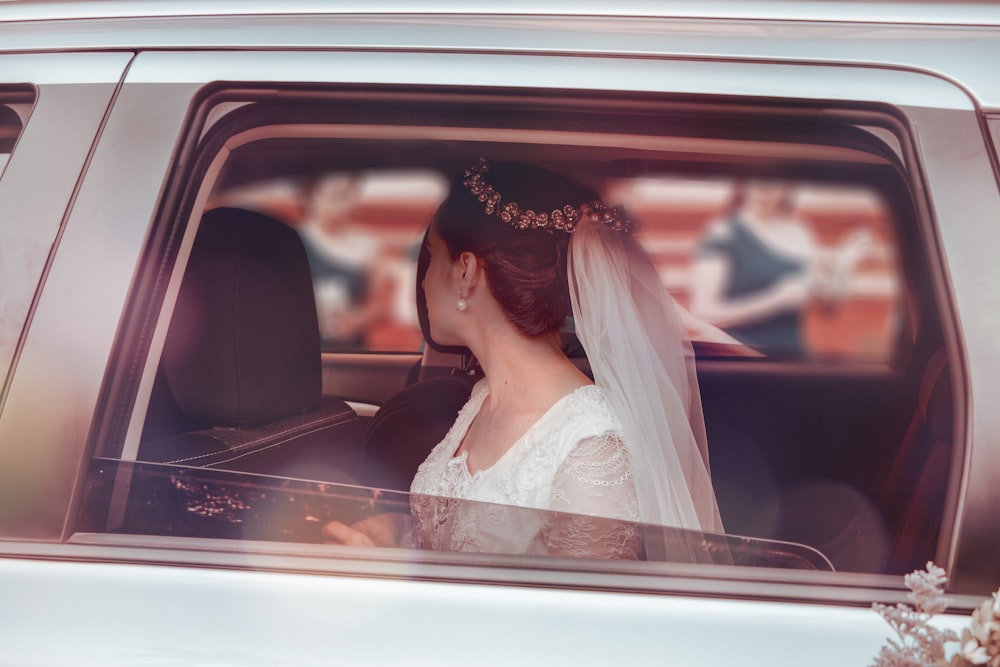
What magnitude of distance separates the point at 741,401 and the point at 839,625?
1956 millimetres

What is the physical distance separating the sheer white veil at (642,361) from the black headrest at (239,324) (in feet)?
2.14

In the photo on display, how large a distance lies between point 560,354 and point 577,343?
0.67 m

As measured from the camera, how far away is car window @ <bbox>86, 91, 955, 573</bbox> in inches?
55.8

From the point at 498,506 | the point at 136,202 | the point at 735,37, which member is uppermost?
the point at 735,37

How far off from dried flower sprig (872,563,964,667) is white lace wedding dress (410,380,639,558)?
46 cm

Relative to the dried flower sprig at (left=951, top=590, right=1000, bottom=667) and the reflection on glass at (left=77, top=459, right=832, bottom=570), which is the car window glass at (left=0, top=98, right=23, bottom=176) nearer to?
the reflection on glass at (left=77, top=459, right=832, bottom=570)

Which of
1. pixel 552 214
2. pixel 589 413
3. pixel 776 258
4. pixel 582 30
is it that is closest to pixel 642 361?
pixel 589 413

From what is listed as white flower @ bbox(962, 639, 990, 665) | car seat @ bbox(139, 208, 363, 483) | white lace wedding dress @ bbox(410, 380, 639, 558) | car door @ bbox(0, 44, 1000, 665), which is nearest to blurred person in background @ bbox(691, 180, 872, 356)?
white lace wedding dress @ bbox(410, 380, 639, 558)

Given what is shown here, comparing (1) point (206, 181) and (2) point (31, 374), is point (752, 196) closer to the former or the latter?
(1) point (206, 181)

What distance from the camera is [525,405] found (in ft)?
6.48

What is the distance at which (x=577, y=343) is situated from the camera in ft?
8.79

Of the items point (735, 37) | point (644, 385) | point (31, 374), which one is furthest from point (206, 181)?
point (644, 385)

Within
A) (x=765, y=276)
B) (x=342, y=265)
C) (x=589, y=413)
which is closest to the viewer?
(x=589, y=413)

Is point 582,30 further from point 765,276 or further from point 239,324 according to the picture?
point 765,276
